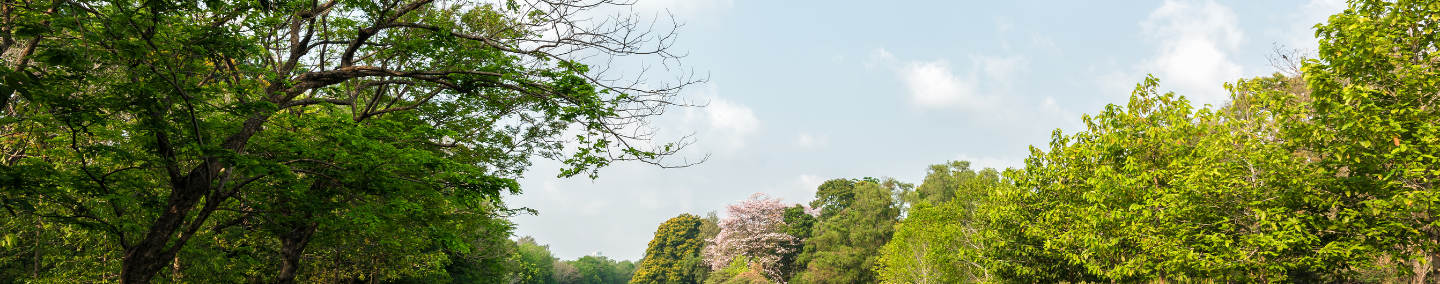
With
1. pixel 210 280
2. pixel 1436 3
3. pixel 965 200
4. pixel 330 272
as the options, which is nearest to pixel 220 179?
pixel 210 280

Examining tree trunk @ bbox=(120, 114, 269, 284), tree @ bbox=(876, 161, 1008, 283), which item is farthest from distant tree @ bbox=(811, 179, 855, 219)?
tree trunk @ bbox=(120, 114, 269, 284)

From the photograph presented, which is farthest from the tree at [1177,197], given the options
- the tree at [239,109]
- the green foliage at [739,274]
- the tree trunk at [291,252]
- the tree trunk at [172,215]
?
the green foliage at [739,274]

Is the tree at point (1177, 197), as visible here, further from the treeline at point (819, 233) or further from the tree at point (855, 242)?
the tree at point (855, 242)

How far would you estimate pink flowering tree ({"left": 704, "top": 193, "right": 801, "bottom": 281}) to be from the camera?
50094 mm

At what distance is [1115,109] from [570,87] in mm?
12315

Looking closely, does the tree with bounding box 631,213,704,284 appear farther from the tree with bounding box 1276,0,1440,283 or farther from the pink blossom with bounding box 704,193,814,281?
the tree with bounding box 1276,0,1440,283

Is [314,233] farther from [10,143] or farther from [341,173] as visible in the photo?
[341,173]

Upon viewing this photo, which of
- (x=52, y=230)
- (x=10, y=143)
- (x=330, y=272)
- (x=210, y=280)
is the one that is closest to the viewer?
(x=10, y=143)

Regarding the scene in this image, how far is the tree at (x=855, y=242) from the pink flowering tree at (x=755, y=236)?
2397 mm

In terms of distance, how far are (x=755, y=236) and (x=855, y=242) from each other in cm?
859

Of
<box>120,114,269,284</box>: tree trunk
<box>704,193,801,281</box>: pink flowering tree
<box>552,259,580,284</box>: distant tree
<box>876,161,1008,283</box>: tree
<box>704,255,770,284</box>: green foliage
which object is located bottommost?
<box>120,114,269,284</box>: tree trunk

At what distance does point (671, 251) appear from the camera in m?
74.6

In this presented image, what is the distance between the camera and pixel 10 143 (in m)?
10.6

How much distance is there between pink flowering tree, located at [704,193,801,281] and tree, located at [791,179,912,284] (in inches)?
94.4
